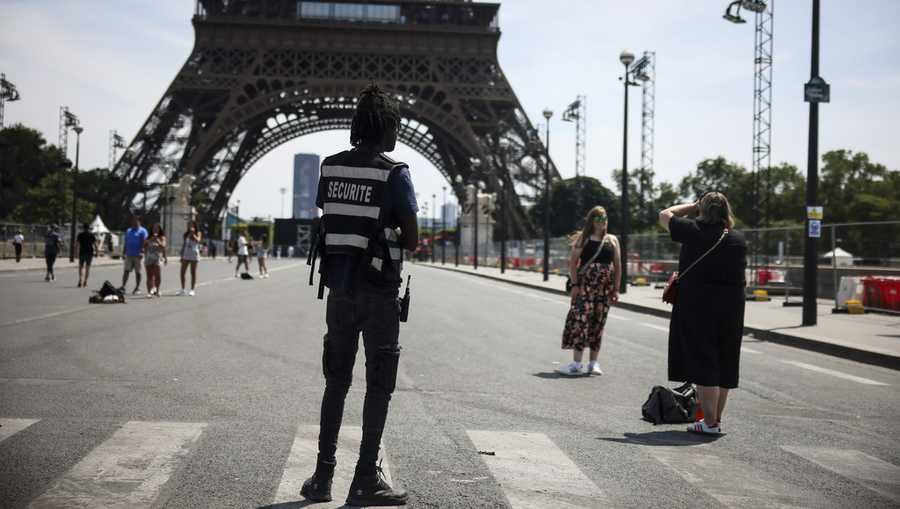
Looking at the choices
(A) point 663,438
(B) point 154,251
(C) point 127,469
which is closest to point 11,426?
(C) point 127,469

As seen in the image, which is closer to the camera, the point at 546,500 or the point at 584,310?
the point at 546,500

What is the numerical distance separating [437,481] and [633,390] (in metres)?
3.85

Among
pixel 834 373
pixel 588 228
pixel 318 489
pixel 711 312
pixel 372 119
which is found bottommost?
pixel 834 373

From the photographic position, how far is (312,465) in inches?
189

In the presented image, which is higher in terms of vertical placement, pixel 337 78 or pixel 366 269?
pixel 337 78

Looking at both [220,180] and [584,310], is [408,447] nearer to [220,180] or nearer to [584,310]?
[584,310]

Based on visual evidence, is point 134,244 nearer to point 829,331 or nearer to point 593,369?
point 593,369

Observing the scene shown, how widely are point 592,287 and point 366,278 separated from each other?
208 inches

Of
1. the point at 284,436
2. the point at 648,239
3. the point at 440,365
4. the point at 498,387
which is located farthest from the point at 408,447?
the point at 648,239

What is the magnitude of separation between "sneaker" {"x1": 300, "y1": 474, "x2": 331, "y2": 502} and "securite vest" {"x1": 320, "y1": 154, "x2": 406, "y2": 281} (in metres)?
0.98

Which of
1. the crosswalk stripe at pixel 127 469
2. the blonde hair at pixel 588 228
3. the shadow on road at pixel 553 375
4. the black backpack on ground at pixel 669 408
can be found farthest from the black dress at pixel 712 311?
the crosswalk stripe at pixel 127 469

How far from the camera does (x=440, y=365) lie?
934 centimetres

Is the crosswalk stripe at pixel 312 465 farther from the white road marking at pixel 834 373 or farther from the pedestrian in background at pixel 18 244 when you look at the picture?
the pedestrian in background at pixel 18 244

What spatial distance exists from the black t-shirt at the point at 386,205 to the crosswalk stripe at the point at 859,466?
2.78 meters
